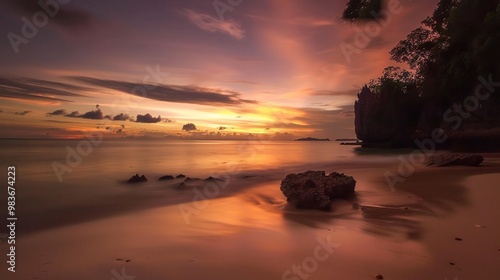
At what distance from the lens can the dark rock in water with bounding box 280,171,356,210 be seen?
638cm

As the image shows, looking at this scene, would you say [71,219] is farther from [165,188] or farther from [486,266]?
[486,266]

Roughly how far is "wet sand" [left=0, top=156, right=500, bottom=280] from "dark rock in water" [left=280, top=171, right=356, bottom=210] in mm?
316

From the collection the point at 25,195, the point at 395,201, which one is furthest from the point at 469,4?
the point at 25,195

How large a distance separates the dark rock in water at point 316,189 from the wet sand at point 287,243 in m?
0.32

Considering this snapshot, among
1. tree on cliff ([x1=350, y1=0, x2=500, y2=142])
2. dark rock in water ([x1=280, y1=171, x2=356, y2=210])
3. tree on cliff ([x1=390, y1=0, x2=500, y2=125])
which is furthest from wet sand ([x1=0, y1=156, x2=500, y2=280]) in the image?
tree on cliff ([x1=390, y1=0, x2=500, y2=125])

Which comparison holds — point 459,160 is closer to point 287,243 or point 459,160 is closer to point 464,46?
point 464,46

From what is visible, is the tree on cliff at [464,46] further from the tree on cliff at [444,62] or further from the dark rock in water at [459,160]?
the dark rock in water at [459,160]

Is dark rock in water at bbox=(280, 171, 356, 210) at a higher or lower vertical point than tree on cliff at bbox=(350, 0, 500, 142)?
lower

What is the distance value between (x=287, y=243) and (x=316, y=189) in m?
2.77

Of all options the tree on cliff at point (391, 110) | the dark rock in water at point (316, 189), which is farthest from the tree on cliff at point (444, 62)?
the dark rock in water at point (316, 189)

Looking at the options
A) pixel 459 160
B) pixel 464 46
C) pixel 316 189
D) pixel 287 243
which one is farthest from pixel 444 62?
pixel 287 243

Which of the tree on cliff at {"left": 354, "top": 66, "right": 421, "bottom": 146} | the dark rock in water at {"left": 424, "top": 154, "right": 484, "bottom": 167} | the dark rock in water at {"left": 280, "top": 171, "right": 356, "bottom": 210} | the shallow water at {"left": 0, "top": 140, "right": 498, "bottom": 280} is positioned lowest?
the shallow water at {"left": 0, "top": 140, "right": 498, "bottom": 280}

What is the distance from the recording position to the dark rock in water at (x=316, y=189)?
638cm

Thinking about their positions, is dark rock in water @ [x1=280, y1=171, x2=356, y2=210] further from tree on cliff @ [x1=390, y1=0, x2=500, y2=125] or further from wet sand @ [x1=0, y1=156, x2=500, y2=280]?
tree on cliff @ [x1=390, y1=0, x2=500, y2=125]
